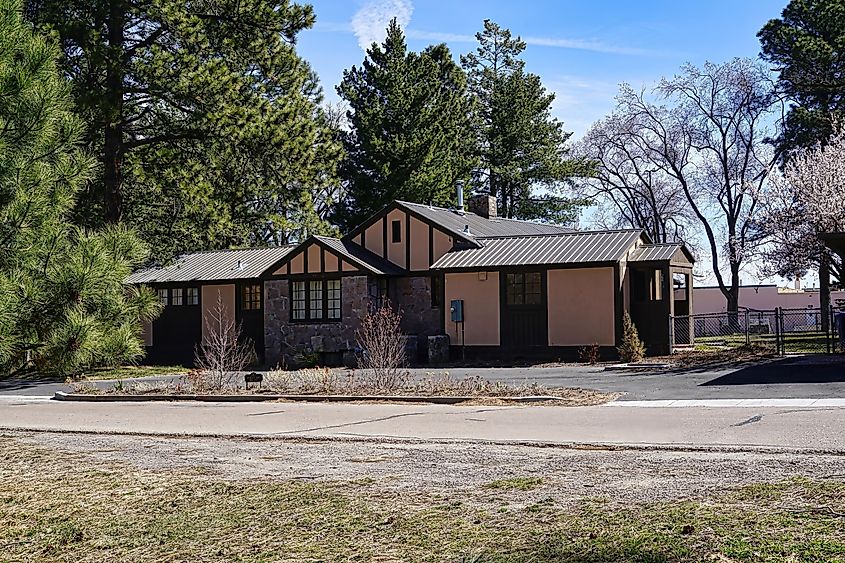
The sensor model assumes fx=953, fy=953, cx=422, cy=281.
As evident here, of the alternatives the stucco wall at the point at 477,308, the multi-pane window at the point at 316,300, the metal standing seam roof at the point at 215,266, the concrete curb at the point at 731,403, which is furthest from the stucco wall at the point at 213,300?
the concrete curb at the point at 731,403

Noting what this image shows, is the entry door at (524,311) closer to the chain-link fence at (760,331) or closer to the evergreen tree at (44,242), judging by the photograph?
the chain-link fence at (760,331)

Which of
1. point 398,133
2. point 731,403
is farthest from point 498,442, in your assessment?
point 398,133

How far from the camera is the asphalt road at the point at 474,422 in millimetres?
11281

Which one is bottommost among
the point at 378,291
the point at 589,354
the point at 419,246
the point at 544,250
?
the point at 589,354

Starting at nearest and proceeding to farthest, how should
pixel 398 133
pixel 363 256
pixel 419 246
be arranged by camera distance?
pixel 363 256
pixel 419 246
pixel 398 133

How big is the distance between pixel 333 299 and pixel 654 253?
10.2m

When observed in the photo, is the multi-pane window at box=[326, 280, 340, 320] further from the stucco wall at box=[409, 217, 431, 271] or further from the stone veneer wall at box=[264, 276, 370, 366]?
the stucco wall at box=[409, 217, 431, 271]

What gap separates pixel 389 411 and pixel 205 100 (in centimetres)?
1738

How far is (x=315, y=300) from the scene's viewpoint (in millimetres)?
31047

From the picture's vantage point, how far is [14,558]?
6.70m

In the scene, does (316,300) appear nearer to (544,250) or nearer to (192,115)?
(192,115)

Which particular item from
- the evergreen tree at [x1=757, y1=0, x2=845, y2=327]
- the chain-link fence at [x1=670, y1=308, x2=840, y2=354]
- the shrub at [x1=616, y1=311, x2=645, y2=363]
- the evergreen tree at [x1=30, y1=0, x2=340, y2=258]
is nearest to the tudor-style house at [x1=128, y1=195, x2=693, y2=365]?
the shrub at [x1=616, y1=311, x2=645, y2=363]

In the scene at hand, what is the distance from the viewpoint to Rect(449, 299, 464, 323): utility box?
2958 centimetres

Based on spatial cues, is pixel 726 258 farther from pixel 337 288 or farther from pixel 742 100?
pixel 337 288
